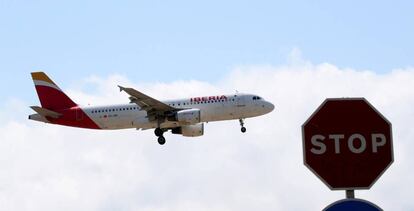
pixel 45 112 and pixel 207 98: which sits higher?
pixel 207 98

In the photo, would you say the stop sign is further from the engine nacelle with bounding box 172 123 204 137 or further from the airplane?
the engine nacelle with bounding box 172 123 204 137

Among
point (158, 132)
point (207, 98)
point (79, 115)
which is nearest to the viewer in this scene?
point (207, 98)

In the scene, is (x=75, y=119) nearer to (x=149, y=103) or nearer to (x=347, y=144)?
(x=149, y=103)

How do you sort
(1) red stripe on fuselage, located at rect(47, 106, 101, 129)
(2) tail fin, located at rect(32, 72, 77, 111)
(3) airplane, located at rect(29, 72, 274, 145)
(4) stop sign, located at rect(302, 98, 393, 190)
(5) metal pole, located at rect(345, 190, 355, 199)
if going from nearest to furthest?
(5) metal pole, located at rect(345, 190, 355, 199), (4) stop sign, located at rect(302, 98, 393, 190), (3) airplane, located at rect(29, 72, 274, 145), (1) red stripe on fuselage, located at rect(47, 106, 101, 129), (2) tail fin, located at rect(32, 72, 77, 111)

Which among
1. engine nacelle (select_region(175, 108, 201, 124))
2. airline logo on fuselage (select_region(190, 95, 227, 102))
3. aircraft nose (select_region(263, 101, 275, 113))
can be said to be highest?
airline logo on fuselage (select_region(190, 95, 227, 102))

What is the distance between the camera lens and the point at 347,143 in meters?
6.23

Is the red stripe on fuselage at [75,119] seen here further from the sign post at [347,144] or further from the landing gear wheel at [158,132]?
the sign post at [347,144]

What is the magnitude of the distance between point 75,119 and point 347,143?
57160 mm

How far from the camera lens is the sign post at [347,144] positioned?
619 cm

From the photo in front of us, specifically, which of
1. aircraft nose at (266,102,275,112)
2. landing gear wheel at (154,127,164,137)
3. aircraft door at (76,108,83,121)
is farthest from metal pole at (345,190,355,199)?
aircraft door at (76,108,83,121)

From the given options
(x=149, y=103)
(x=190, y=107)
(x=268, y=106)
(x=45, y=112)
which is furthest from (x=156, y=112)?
(x=45, y=112)

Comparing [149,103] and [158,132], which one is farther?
[158,132]

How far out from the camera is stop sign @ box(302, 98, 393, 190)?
6.19 meters

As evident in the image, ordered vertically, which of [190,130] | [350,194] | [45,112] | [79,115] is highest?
[45,112]
